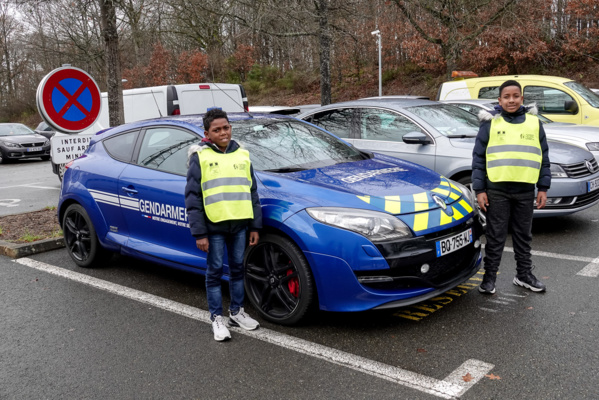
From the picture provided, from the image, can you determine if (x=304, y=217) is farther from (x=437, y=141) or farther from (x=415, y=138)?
(x=437, y=141)

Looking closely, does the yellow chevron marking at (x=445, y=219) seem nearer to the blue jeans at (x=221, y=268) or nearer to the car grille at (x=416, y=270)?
the car grille at (x=416, y=270)

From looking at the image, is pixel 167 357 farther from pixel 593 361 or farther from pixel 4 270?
pixel 4 270

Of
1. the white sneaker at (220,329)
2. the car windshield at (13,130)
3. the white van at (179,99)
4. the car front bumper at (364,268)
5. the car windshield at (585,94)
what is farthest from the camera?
the car windshield at (13,130)

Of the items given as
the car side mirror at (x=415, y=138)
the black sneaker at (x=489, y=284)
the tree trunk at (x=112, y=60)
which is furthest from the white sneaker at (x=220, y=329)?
the tree trunk at (x=112, y=60)

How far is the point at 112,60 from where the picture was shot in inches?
333

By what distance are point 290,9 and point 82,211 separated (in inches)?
367

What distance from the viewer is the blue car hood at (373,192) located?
153 inches

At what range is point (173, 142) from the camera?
4.92 meters

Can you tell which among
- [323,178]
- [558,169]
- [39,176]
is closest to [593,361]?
[323,178]

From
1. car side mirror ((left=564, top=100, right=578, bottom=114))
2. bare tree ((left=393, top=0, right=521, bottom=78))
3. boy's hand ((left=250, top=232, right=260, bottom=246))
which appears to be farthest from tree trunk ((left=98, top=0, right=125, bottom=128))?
bare tree ((left=393, top=0, right=521, bottom=78))

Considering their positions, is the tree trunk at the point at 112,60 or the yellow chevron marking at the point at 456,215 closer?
the yellow chevron marking at the point at 456,215

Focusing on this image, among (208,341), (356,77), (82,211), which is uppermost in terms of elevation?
(356,77)

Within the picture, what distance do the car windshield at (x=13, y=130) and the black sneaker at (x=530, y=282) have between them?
19.5 m

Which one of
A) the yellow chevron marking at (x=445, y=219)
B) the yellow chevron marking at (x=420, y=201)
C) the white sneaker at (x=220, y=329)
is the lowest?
the white sneaker at (x=220, y=329)
